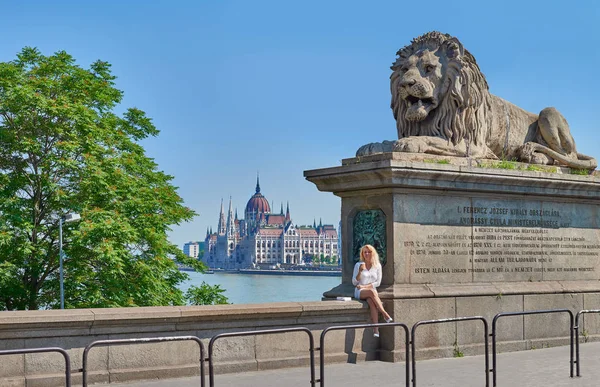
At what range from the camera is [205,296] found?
35.4m

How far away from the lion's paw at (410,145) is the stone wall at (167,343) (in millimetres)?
2279

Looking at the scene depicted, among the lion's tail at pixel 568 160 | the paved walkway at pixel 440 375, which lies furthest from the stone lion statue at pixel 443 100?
the paved walkway at pixel 440 375

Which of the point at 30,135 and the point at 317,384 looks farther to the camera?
the point at 30,135

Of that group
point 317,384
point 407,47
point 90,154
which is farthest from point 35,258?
point 317,384

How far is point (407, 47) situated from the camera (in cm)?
1452

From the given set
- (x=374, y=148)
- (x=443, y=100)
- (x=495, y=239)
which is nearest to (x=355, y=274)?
(x=374, y=148)

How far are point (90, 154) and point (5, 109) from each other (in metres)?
3.29

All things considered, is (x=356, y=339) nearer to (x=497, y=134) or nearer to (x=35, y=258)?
(x=497, y=134)

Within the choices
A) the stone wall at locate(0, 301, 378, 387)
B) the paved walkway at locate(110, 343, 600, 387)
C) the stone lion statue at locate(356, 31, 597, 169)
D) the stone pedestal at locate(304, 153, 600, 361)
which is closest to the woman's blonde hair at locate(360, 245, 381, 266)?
the stone pedestal at locate(304, 153, 600, 361)

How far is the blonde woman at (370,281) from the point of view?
40.8 feet

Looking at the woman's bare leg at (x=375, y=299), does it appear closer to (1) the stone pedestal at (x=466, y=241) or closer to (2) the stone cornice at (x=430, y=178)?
(1) the stone pedestal at (x=466, y=241)

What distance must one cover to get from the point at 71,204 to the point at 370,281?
21052 millimetres

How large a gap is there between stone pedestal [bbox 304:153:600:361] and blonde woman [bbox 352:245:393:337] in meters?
0.26

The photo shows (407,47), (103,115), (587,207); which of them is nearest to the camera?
(407,47)
